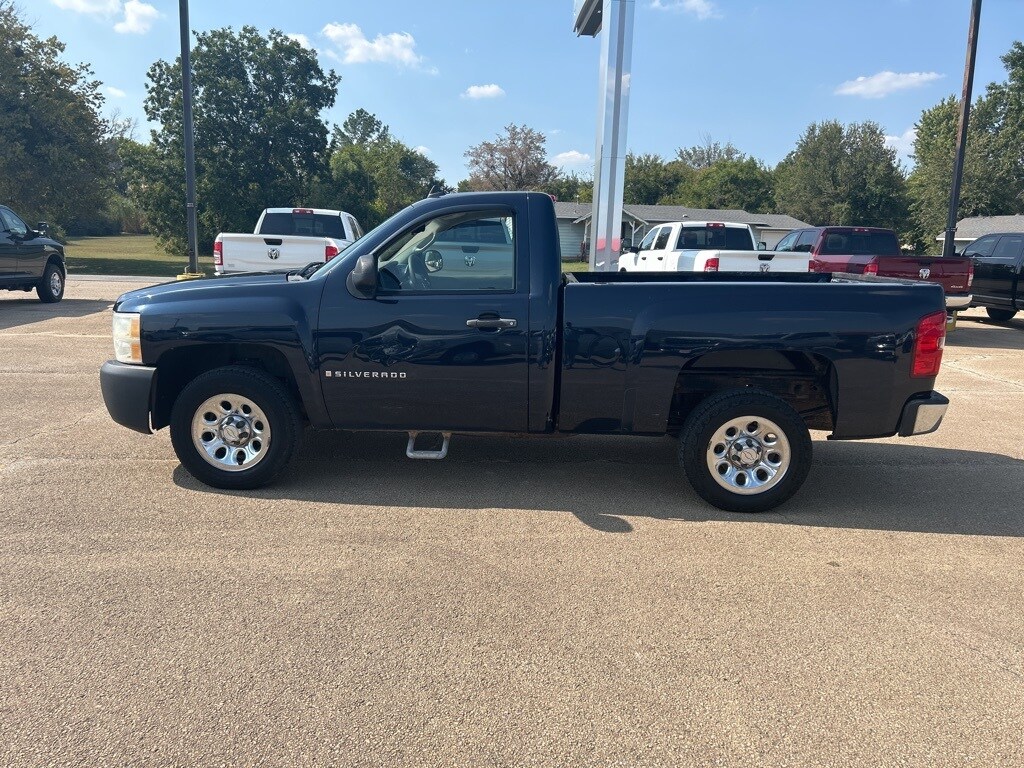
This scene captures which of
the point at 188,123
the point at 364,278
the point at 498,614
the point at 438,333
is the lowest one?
the point at 498,614

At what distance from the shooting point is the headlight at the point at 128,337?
16.6ft

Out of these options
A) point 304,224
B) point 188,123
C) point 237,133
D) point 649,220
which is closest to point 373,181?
point 237,133

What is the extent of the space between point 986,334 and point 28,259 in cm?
1849

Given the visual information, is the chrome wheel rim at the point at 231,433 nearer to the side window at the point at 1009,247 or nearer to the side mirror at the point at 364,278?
the side mirror at the point at 364,278

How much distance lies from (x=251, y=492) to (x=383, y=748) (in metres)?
2.84

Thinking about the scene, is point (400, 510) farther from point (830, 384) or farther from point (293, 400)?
point (830, 384)

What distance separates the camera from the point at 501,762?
8.46 feet

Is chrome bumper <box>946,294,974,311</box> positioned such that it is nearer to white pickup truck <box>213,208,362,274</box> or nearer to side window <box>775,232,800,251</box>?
side window <box>775,232,800,251</box>

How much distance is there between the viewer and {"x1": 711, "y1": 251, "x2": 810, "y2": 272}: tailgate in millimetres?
11953

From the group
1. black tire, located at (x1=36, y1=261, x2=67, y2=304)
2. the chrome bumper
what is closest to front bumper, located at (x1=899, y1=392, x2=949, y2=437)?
the chrome bumper

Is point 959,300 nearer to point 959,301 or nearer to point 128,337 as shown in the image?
point 959,301

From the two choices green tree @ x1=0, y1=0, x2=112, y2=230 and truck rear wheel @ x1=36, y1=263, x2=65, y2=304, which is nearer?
truck rear wheel @ x1=36, y1=263, x2=65, y2=304

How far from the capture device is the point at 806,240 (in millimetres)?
15656

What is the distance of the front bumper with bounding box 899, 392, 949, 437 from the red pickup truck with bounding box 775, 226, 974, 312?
7519 mm
